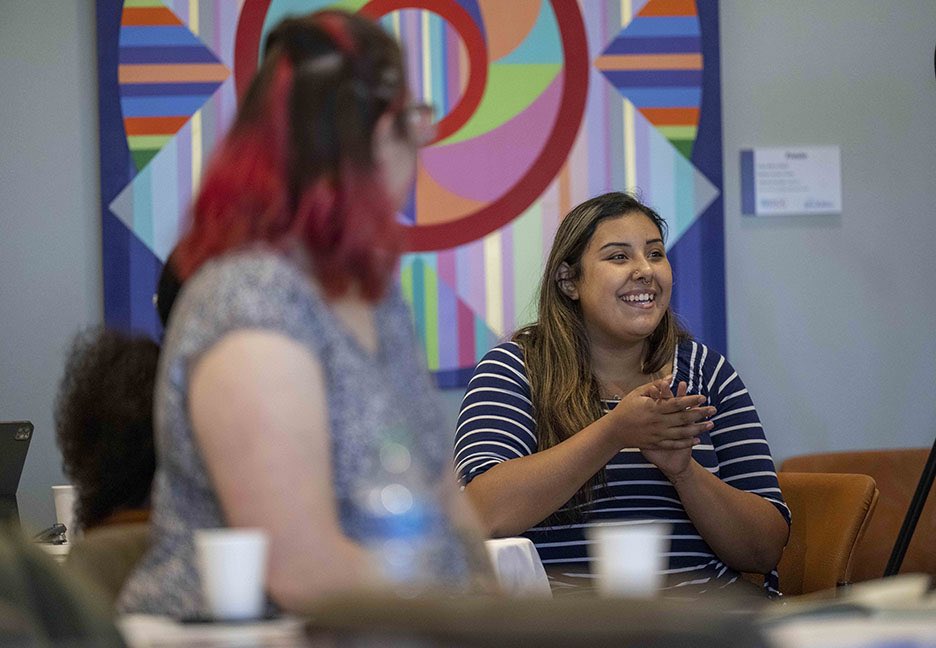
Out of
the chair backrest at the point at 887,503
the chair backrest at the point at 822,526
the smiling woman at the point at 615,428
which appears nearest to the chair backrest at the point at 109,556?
the smiling woman at the point at 615,428

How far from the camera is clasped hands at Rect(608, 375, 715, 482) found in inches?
89.4

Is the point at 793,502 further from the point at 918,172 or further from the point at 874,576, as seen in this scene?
the point at 918,172

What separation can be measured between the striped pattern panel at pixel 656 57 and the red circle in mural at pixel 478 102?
89 millimetres

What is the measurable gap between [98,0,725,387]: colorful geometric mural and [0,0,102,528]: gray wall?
25 cm

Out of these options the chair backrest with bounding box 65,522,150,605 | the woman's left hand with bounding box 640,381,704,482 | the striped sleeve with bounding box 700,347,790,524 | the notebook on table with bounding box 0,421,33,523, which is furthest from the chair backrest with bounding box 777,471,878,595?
the notebook on table with bounding box 0,421,33,523

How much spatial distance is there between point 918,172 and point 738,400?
129cm

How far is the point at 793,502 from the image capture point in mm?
2693

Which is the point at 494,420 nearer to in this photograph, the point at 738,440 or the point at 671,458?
the point at 671,458

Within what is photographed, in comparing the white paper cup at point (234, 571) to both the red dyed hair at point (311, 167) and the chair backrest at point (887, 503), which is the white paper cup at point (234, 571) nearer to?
the red dyed hair at point (311, 167)

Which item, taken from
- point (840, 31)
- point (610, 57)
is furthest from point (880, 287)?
point (610, 57)

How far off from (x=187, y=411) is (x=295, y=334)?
0.12m

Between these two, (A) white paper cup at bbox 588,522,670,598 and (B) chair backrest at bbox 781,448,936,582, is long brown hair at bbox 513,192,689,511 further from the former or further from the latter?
(A) white paper cup at bbox 588,522,670,598

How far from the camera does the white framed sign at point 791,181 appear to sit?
347 centimetres

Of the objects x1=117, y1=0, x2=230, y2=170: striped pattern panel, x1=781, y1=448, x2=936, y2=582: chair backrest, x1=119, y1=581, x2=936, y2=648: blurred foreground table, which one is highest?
x1=117, y1=0, x2=230, y2=170: striped pattern panel
